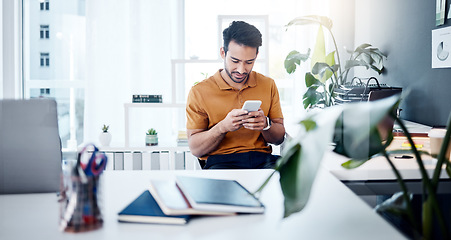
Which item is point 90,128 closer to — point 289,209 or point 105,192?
point 105,192

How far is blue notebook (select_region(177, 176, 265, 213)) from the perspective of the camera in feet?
3.46

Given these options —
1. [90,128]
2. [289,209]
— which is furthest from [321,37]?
[289,209]

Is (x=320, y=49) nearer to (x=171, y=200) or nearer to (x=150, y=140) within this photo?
(x=150, y=140)

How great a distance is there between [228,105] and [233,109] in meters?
0.13

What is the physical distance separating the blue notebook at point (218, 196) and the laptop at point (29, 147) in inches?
14.5

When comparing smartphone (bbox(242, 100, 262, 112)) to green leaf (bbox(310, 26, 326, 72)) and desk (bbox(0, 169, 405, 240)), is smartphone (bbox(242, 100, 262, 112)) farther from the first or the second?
green leaf (bbox(310, 26, 326, 72))

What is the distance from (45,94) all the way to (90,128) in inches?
21.6

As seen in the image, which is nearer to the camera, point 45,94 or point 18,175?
point 18,175

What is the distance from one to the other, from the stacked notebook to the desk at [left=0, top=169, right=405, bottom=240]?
0.7 inches

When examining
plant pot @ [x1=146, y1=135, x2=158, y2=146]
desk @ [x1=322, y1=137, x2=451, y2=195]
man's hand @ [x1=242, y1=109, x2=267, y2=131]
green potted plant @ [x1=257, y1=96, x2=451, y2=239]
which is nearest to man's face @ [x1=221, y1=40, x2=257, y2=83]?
man's hand @ [x1=242, y1=109, x2=267, y2=131]

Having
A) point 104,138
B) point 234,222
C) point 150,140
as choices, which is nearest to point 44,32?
point 104,138

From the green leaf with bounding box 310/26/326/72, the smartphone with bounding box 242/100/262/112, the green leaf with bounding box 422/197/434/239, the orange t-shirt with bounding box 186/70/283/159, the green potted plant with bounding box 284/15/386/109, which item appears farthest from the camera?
the green leaf with bounding box 310/26/326/72

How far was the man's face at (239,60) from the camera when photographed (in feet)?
7.70

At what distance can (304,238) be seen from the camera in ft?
3.00
